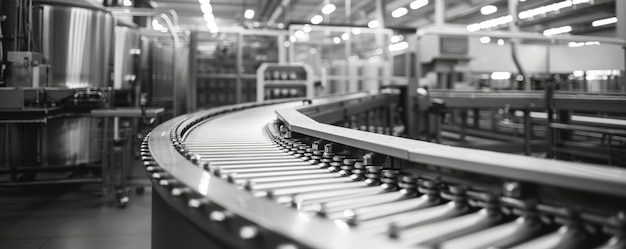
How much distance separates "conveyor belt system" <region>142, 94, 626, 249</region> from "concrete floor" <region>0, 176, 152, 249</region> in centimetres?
182

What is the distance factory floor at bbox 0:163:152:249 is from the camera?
2.91m

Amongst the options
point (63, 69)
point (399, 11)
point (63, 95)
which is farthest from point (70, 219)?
point (399, 11)

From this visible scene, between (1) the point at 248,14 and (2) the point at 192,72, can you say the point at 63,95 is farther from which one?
(1) the point at 248,14

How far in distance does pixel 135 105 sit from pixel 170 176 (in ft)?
18.4

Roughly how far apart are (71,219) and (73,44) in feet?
6.71

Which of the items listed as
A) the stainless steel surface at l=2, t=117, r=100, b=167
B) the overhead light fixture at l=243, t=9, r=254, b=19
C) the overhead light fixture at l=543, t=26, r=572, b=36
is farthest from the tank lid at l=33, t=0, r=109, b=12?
the overhead light fixture at l=243, t=9, r=254, b=19

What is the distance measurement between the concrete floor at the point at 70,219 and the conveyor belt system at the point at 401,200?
71.7 inches

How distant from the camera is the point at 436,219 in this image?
92 cm

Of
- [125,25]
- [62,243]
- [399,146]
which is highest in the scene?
[125,25]

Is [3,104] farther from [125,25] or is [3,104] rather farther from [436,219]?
Answer: [436,219]

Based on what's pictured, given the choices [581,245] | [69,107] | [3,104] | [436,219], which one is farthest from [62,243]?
[581,245]

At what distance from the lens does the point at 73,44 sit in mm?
4695

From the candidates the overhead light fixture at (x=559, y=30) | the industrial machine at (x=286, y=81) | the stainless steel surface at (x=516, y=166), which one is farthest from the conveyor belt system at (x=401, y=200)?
the overhead light fixture at (x=559, y=30)

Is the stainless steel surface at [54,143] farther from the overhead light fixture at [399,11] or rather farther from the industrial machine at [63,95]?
the overhead light fixture at [399,11]
